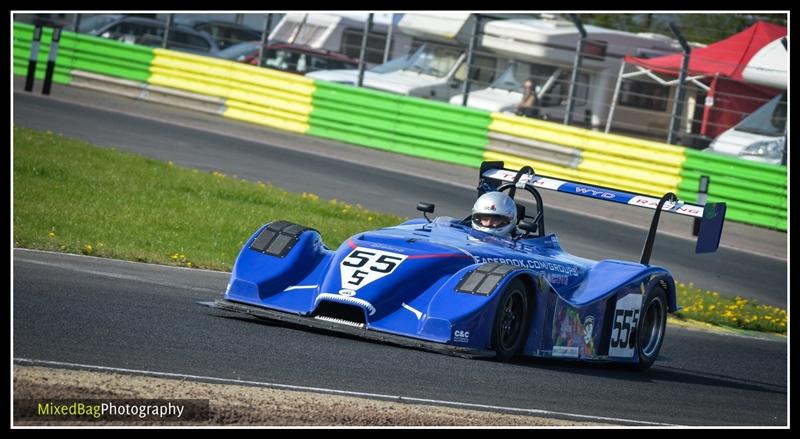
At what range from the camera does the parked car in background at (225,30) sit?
1258 inches

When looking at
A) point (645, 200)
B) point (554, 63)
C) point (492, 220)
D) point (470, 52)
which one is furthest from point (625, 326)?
point (554, 63)

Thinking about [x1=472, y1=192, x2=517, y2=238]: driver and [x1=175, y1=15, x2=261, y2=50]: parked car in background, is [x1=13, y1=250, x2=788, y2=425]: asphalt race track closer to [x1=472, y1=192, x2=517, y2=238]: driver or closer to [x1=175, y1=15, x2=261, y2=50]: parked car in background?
[x1=472, y1=192, x2=517, y2=238]: driver

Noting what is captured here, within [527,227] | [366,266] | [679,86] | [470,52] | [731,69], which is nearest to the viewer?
[366,266]

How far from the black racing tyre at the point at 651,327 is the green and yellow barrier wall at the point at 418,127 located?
412 inches

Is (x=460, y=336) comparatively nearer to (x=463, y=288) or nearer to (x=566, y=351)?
(x=463, y=288)

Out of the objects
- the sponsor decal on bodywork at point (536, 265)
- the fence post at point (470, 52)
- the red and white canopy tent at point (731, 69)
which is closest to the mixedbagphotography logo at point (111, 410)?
the sponsor decal on bodywork at point (536, 265)

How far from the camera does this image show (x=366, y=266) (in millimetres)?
8258

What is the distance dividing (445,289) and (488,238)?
3.86 ft

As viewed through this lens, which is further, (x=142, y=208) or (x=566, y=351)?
(x=142, y=208)

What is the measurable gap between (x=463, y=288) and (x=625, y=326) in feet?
6.72

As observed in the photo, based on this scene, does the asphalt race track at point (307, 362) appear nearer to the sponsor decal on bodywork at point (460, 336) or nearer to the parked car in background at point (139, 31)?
the sponsor decal on bodywork at point (460, 336)

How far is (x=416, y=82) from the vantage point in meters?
26.5
